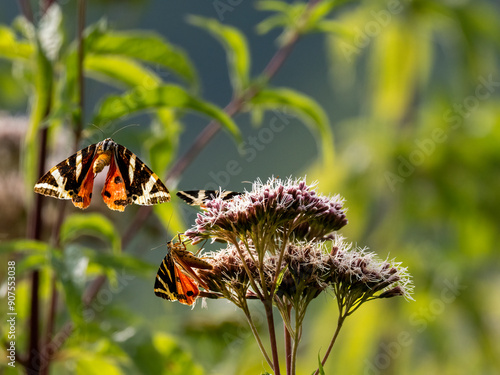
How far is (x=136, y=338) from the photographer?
59.8 inches

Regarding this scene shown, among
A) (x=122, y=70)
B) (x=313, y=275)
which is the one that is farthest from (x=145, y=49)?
(x=313, y=275)

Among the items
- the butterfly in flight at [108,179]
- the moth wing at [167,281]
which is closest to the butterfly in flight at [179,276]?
the moth wing at [167,281]

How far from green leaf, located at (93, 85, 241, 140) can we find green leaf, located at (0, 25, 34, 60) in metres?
0.36

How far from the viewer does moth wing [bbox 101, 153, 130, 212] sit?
1158mm

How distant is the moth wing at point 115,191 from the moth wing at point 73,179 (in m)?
0.05

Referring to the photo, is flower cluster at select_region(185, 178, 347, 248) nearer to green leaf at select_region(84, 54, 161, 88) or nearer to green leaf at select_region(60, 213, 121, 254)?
green leaf at select_region(60, 213, 121, 254)

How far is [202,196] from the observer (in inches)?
45.8

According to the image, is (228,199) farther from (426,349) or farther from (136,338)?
(426,349)

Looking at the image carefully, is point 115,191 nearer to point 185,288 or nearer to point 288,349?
point 185,288

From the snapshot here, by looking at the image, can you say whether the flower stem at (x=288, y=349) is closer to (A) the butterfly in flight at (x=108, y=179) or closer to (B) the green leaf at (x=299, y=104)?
(A) the butterfly in flight at (x=108, y=179)

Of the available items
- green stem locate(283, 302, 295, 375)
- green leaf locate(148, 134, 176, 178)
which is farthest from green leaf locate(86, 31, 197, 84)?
green stem locate(283, 302, 295, 375)

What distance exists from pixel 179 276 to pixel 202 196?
0.18 meters

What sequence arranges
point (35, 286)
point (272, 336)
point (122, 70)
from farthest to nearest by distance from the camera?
1. point (122, 70)
2. point (35, 286)
3. point (272, 336)

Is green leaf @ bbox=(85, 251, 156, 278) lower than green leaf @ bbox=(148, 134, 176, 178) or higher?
lower
